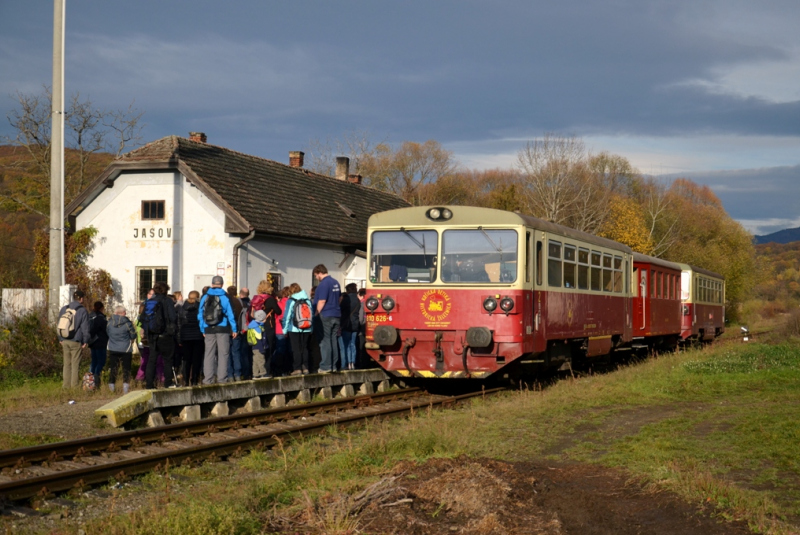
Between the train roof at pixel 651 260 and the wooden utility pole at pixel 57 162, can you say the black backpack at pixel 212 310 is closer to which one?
the wooden utility pole at pixel 57 162

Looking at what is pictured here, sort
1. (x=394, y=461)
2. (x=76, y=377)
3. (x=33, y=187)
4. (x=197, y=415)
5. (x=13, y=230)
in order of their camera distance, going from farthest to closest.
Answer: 1. (x=13, y=230)
2. (x=33, y=187)
3. (x=76, y=377)
4. (x=197, y=415)
5. (x=394, y=461)

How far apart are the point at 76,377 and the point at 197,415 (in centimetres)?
418

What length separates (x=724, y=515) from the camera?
5.99 m

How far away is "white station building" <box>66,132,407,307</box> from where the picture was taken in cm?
2328

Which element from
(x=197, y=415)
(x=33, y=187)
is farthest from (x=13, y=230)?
(x=197, y=415)

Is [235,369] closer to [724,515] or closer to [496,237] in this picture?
[496,237]

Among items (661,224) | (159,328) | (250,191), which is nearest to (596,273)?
(159,328)

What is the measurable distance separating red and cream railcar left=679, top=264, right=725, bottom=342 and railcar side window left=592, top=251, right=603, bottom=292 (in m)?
11.0

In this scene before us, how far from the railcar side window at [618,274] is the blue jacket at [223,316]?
8787 millimetres

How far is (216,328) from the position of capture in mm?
13086

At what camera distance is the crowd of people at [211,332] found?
522 inches

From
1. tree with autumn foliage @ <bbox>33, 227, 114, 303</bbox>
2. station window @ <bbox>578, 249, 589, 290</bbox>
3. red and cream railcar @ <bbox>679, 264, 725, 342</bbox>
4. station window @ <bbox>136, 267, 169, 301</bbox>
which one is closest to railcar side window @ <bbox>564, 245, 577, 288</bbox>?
station window @ <bbox>578, 249, 589, 290</bbox>

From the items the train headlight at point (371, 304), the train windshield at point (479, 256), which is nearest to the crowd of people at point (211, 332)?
the train headlight at point (371, 304)

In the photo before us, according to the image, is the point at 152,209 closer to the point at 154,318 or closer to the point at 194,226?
the point at 194,226
